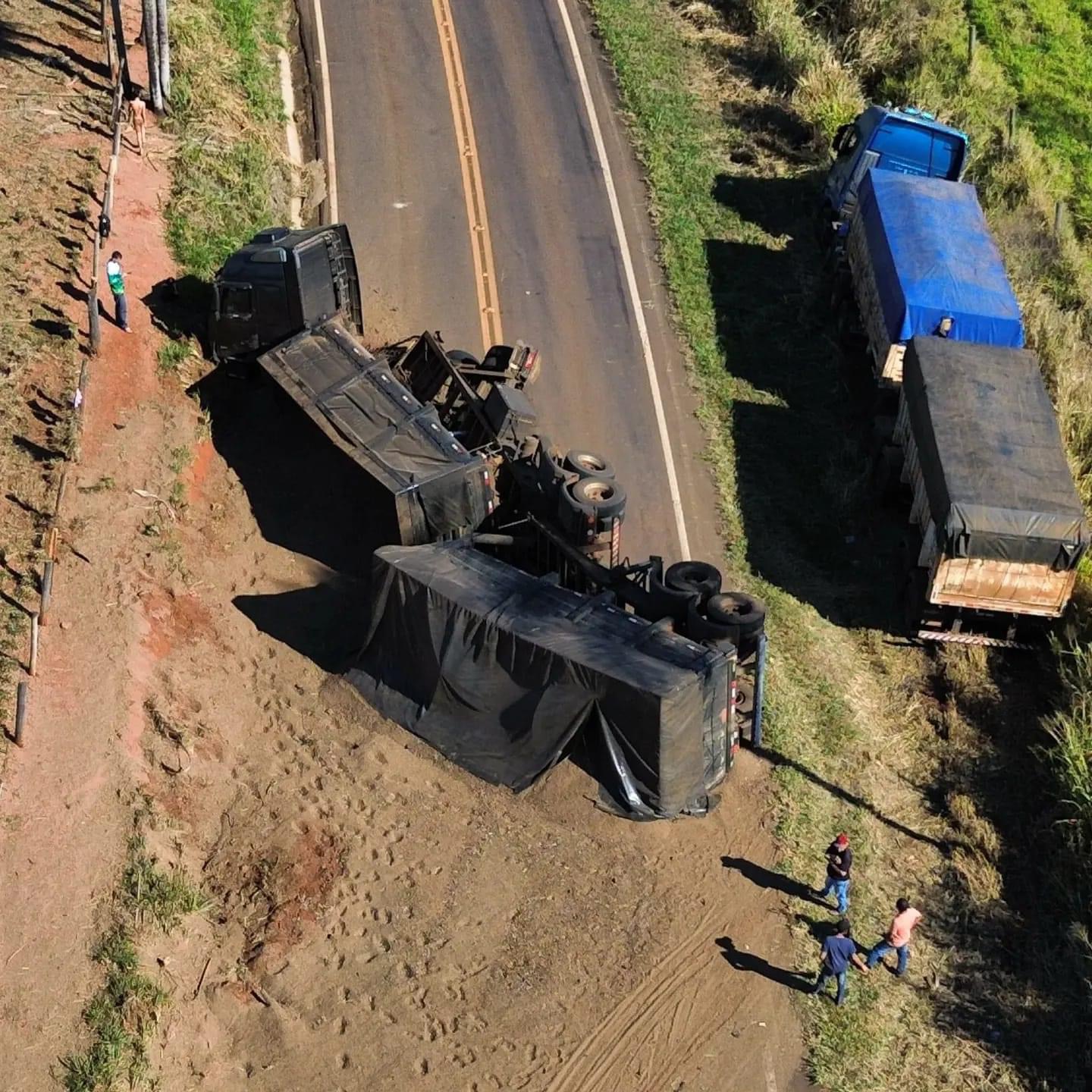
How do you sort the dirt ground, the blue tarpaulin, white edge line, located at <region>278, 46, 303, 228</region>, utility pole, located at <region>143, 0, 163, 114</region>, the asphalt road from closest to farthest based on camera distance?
1. the dirt ground
2. the blue tarpaulin
3. the asphalt road
4. utility pole, located at <region>143, 0, 163, 114</region>
5. white edge line, located at <region>278, 46, 303, 228</region>

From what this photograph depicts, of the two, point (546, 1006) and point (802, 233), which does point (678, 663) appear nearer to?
point (546, 1006)

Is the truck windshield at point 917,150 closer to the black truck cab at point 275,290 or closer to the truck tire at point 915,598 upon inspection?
the truck tire at point 915,598

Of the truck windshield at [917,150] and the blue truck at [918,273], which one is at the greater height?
the truck windshield at [917,150]

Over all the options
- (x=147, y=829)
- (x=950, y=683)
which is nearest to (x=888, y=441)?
(x=950, y=683)

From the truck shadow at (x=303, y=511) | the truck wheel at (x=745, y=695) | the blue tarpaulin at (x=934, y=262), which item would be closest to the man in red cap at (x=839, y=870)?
the truck wheel at (x=745, y=695)

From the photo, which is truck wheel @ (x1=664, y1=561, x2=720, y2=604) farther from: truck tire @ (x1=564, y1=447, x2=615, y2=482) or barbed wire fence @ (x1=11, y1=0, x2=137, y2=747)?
barbed wire fence @ (x1=11, y1=0, x2=137, y2=747)

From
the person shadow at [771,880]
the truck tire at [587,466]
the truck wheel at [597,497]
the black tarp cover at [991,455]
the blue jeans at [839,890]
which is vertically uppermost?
the black tarp cover at [991,455]

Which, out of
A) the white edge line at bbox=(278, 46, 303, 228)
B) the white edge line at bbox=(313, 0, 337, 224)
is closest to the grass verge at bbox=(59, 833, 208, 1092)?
the white edge line at bbox=(278, 46, 303, 228)
